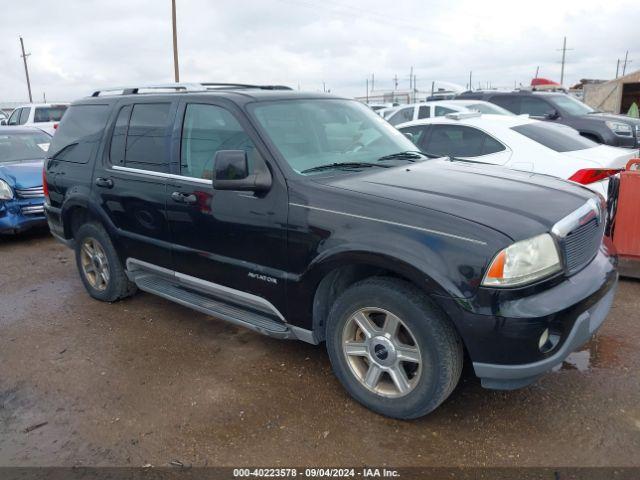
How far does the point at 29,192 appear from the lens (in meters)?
7.22

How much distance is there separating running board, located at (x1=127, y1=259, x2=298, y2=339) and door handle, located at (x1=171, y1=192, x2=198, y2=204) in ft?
2.07

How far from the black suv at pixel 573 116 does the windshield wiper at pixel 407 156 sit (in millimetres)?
8433

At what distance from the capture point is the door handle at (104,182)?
4.38 m

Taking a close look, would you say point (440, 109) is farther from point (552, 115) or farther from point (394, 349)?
point (394, 349)

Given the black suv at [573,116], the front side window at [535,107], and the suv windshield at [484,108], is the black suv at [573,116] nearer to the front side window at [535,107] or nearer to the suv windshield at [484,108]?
the front side window at [535,107]

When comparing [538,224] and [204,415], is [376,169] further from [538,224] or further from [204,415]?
[204,415]

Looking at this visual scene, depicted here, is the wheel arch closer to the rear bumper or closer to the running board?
the running board

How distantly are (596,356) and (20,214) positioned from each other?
7.01m

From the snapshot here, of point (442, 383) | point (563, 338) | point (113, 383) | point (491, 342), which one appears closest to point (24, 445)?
point (113, 383)

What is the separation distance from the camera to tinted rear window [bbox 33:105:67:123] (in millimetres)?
14914

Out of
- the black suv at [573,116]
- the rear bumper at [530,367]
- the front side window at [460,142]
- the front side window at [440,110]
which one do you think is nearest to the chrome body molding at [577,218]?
the rear bumper at [530,367]

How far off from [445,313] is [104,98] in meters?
3.66

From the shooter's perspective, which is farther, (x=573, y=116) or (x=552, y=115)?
(x=573, y=116)

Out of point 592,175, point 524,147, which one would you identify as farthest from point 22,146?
point 592,175
